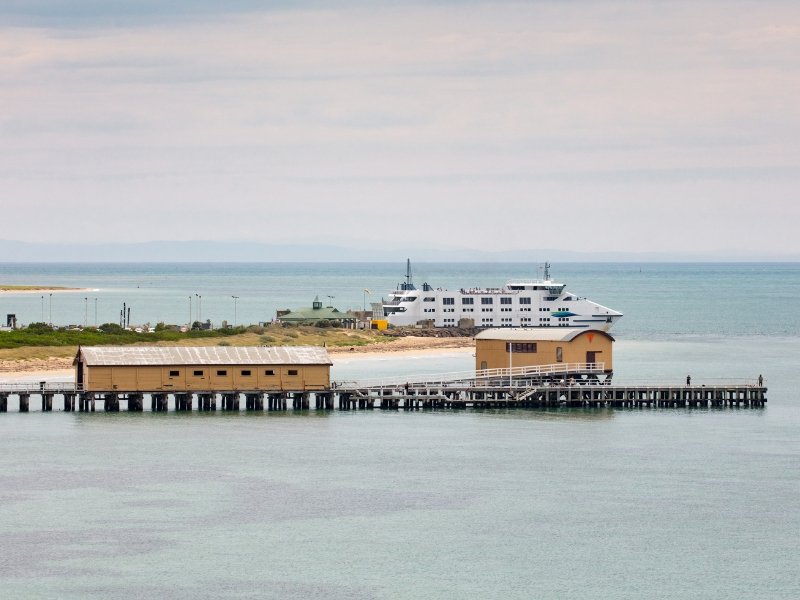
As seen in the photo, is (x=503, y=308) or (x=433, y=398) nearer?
(x=433, y=398)

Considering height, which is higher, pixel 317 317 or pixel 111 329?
pixel 317 317

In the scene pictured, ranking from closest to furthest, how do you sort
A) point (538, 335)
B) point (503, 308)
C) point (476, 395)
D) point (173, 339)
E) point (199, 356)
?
point (199, 356) → point (476, 395) → point (538, 335) → point (173, 339) → point (503, 308)

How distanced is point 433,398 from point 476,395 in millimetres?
3236

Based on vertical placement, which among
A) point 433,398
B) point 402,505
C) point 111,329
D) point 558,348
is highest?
point 111,329

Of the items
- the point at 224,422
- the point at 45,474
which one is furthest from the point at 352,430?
the point at 45,474

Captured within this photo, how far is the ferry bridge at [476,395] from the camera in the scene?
85.2 metres

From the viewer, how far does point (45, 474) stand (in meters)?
62.3

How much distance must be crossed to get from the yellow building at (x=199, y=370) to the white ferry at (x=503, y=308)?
75.0 m

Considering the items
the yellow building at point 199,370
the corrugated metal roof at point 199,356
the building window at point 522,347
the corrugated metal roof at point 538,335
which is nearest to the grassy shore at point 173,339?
the corrugated metal roof at point 199,356

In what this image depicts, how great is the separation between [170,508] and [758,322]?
15049 centimetres

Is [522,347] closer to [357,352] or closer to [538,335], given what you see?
[538,335]

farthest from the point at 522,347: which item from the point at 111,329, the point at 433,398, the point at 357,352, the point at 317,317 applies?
the point at 317,317

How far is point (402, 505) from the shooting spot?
56.8 metres

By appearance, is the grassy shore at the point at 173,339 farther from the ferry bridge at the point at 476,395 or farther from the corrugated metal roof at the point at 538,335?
the corrugated metal roof at the point at 538,335
